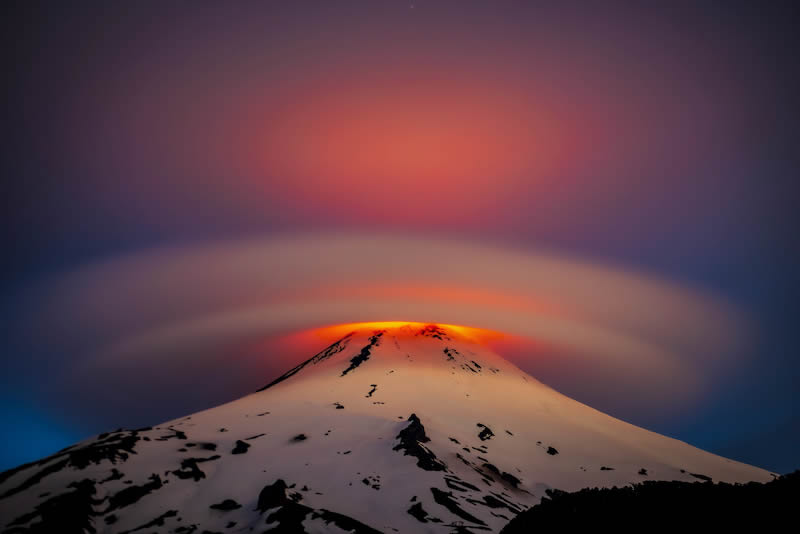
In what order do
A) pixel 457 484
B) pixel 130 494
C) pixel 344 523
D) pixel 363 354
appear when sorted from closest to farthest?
pixel 344 523 < pixel 130 494 < pixel 457 484 < pixel 363 354

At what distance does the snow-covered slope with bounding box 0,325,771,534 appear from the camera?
148ft

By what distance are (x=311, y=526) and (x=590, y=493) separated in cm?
2701

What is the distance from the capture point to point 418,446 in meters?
67.9

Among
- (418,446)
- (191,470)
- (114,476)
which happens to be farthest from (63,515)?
(418,446)

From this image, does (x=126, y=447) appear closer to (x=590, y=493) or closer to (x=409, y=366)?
(x=590, y=493)

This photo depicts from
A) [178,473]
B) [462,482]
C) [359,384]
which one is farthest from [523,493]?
[359,384]

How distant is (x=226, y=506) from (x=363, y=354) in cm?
9890

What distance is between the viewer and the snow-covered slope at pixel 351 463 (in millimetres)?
45125

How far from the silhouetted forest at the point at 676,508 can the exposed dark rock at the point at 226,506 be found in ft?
125

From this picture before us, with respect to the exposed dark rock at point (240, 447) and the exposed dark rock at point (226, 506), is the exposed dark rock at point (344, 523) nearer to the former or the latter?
the exposed dark rock at point (226, 506)

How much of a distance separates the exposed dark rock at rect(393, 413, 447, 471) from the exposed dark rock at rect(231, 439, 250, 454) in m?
25.9

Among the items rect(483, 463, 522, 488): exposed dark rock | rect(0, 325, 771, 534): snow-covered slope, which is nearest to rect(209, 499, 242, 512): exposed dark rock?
rect(0, 325, 771, 534): snow-covered slope

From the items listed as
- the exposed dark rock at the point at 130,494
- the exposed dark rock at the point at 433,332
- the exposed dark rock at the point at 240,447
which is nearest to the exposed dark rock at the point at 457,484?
the exposed dark rock at the point at 240,447

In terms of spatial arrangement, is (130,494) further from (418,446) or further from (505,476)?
(505,476)
